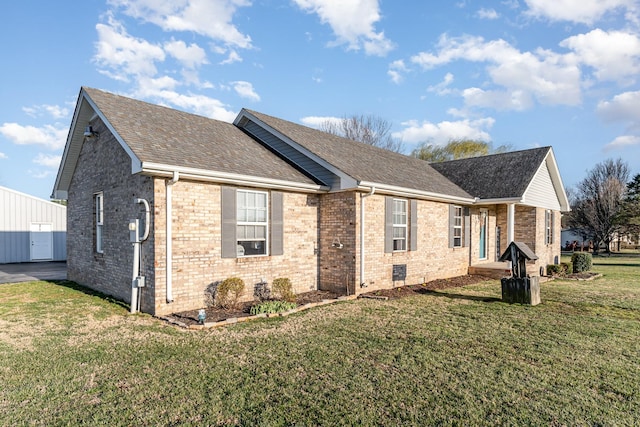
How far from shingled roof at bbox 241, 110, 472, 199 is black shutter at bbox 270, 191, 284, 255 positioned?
1.93 metres

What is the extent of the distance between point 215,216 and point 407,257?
6405 mm

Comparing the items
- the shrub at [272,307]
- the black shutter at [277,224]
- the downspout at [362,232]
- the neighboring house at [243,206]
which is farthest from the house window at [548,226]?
the shrub at [272,307]

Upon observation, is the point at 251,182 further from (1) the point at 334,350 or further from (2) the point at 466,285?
(2) the point at 466,285

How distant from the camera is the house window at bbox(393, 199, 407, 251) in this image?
36.6 feet

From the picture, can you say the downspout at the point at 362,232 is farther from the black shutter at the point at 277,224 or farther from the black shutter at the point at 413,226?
the black shutter at the point at 413,226

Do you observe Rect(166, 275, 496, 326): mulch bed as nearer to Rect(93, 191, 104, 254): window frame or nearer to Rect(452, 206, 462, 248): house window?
Rect(452, 206, 462, 248): house window

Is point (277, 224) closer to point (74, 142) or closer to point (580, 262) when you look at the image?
point (74, 142)

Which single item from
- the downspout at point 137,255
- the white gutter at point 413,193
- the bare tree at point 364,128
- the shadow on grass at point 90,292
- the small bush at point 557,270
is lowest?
the small bush at point 557,270

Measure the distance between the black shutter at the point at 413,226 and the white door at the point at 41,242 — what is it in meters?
20.8

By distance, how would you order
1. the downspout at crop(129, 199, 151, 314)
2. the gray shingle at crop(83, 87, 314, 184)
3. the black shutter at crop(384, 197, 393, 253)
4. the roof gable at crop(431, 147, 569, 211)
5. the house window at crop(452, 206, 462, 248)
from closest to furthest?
the downspout at crop(129, 199, 151, 314) < the gray shingle at crop(83, 87, 314, 184) < the black shutter at crop(384, 197, 393, 253) < the house window at crop(452, 206, 462, 248) < the roof gable at crop(431, 147, 569, 211)

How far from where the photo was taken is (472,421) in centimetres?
333

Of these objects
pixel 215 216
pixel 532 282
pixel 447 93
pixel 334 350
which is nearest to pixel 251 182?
pixel 215 216

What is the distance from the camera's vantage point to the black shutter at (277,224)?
9109 mm

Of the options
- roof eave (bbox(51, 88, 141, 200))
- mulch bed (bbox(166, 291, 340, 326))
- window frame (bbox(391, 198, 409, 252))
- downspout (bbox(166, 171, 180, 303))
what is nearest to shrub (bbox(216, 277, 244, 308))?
mulch bed (bbox(166, 291, 340, 326))
